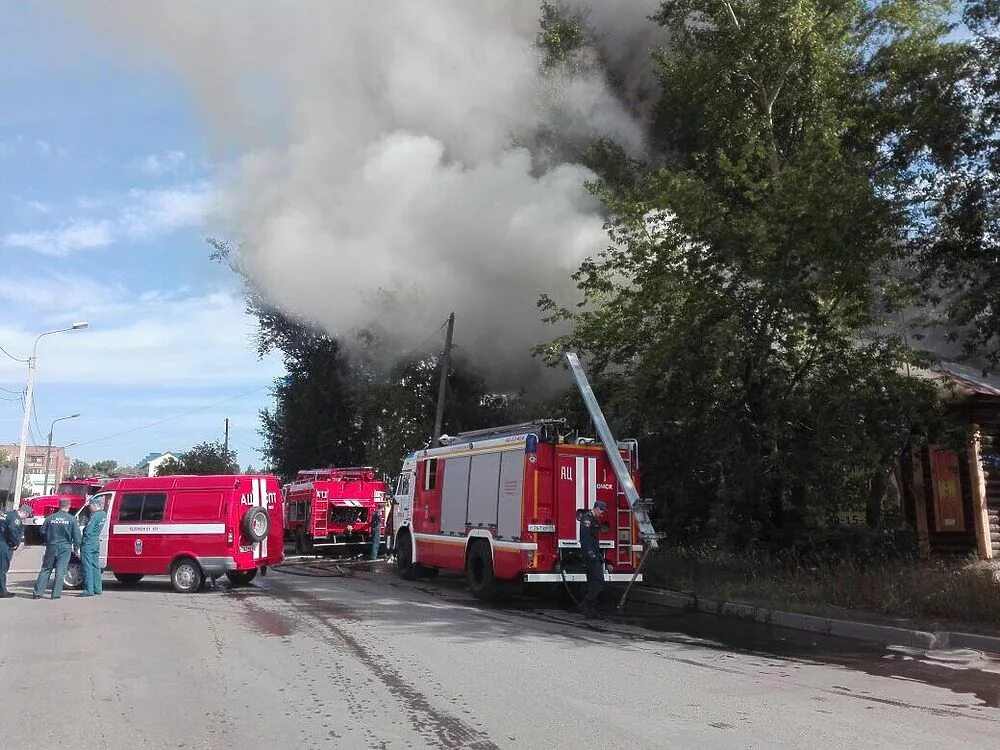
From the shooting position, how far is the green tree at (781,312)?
1064 cm

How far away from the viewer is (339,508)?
19.6 metres

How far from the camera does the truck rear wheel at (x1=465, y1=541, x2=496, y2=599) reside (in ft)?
35.5

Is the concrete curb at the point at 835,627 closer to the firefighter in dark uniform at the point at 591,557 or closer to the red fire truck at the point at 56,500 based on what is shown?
the firefighter in dark uniform at the point at 591,557

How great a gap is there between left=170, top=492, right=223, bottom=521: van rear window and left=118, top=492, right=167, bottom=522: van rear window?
24 centimetres

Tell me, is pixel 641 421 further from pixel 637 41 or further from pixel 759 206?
pixel 637 41

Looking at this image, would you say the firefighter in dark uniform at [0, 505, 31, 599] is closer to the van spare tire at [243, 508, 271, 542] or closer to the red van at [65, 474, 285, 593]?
the red van at [65, 474, 285, 593]

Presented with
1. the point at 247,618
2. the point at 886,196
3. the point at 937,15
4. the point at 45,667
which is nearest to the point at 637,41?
the point at 937,15

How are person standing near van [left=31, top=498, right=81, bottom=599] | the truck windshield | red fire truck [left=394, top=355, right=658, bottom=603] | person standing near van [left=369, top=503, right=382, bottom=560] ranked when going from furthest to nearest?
1. the truck windshield
2. person standing near van [left=369, top=503, right=382, bottom=560]
3. person standing near van [left=31, top=498, right=81, bottom=599]
4. red fire truck [left=394, top=355, right=658, bottom=603]

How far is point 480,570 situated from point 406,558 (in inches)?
122

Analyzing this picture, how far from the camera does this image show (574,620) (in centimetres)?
923

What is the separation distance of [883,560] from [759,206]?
543 cm

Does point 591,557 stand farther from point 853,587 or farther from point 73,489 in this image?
point 73,489

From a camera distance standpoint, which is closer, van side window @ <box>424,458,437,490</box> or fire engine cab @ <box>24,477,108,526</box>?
van side window @ <box>424,458,437,490</box>

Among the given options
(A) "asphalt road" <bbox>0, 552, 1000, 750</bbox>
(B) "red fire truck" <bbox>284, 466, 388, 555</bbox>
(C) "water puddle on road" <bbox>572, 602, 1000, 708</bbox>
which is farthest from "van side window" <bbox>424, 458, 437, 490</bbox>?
(B) "red fire truck" <bbox>284, 466, 388, 555</bbox>
